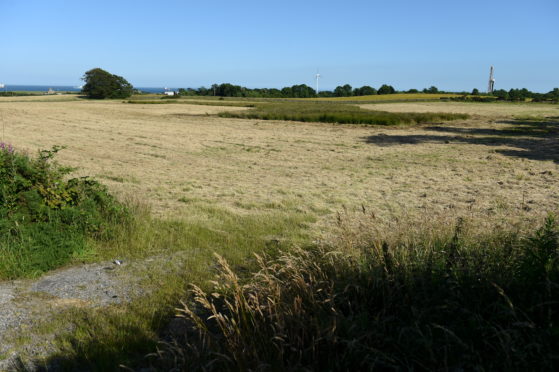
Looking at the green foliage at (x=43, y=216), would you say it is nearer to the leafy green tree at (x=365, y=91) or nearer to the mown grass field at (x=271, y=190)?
the mown grass field at (x=271, y=190)

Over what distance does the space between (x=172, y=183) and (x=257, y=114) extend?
106 feet

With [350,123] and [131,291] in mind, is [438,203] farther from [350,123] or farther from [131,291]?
[350,123]

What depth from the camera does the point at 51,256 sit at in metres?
5.59

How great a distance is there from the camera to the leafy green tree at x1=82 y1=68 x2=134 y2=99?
85.6 meters

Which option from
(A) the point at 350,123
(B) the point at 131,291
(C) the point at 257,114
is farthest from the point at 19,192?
(C) the point at 257,114

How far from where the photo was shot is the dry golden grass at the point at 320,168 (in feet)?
33.0

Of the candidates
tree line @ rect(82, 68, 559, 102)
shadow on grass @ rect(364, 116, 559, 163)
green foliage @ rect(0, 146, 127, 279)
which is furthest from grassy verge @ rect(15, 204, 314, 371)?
tree line @ rect(82, 68, 559, 102)

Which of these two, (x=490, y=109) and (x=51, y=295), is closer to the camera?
(x=51, y=295)

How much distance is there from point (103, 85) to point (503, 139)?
79328 millimetres

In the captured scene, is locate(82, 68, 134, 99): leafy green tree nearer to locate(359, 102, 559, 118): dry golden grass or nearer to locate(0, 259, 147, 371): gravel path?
locate(359, 102, 559, 118): dry golden grass

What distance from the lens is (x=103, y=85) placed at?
85625 millimetres

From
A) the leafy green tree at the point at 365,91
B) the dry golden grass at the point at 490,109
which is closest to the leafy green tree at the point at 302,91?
the leafy green tree at the point at 365,91

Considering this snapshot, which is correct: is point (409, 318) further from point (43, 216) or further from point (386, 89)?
point (386, 89)

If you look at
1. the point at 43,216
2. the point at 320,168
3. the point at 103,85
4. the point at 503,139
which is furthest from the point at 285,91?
the point at 43,216
